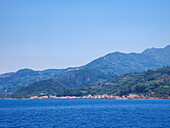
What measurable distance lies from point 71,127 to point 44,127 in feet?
25.6

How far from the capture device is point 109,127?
82.8 metres

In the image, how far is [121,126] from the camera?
84750 mm

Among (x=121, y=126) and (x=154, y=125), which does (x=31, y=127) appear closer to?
(x=121, y=126)

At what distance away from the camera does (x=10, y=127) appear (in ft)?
274

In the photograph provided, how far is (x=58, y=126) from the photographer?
8562cm

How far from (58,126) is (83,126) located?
7443mm

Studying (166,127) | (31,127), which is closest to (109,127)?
(166,127)

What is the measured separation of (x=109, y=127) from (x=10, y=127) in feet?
94.0

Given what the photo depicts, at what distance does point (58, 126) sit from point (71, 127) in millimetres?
4268

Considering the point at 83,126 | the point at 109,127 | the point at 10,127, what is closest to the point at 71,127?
the point at 83,126

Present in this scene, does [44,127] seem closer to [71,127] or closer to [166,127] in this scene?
[71,127]

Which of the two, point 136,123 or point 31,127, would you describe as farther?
point 136,123

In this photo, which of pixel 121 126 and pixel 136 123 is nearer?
pixel 121 126

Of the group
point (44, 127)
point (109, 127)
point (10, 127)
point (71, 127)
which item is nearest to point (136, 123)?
point (109, 127)
